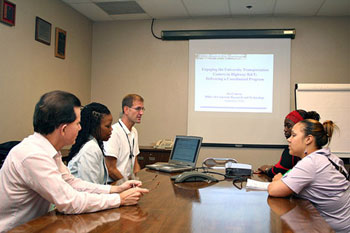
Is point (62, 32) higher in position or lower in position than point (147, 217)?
higher

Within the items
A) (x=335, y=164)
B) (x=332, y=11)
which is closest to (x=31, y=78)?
(x=335, y=164)

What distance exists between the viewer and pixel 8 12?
385 cm

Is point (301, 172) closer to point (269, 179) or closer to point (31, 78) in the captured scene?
point (269, 179)

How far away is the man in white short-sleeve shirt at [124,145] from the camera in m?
2.90

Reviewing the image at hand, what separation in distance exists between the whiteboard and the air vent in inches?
103

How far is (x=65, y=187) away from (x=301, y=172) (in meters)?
1.25

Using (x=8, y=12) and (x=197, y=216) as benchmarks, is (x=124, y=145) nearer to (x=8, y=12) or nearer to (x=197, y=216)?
(x=197, y=216)

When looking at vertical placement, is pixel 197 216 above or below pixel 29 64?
below

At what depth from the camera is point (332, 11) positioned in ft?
16.6

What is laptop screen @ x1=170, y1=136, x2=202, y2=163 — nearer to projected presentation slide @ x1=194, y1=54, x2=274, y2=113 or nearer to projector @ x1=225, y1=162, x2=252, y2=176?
projector @ x1=225, y1=162, x2=252, y2=176

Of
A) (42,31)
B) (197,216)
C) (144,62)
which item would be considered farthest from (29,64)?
(197,216)

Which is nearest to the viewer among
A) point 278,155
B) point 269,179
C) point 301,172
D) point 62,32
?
point 301,172

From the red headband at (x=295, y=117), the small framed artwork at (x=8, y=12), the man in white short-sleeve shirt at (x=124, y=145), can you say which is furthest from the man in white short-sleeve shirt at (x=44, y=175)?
the small framed artwork at (x=8, y=12)

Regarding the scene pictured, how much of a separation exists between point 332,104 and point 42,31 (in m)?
4.06
